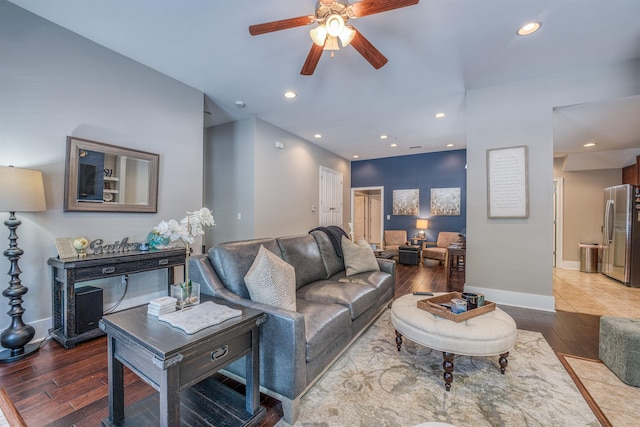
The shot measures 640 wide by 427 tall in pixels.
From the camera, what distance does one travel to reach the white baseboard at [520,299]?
10.5 ft

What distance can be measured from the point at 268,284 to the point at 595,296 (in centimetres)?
485

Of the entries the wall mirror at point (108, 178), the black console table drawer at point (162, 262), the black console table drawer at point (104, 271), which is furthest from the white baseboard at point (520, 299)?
the wall mirror at point (108, 178)

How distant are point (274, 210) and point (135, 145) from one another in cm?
247

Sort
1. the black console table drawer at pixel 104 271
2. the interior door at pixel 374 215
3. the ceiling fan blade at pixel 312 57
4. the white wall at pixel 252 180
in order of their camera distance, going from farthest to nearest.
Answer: the interior door at pixel 374 215 → the white wall at pixel 252 180 → the black console table drawer at pixel 104 271 → the ceiling fan blade at pixel 312 57

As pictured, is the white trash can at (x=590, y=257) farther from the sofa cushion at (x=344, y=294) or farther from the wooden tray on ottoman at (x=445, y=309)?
the sofa cushion at (x=344, y=294)

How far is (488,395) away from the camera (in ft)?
5.62

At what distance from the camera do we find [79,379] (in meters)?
1.88

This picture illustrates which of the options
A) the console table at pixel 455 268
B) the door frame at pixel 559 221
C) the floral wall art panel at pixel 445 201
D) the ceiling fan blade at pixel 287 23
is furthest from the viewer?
the floral wall art panel at pixel 445 201

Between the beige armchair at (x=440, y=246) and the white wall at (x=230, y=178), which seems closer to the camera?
the white wall at (x=230, y=178)

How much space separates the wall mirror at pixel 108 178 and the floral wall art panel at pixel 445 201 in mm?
6323

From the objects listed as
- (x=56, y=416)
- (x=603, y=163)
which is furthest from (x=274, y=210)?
(x=603, y=163)

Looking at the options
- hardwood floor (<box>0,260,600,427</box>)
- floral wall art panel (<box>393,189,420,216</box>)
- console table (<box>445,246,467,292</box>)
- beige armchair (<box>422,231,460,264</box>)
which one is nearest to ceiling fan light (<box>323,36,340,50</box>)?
hardwood floor (<box>0,260,600,427</box>)

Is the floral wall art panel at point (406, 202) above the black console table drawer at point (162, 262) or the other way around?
above

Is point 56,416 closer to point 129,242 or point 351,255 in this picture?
point 129,242
